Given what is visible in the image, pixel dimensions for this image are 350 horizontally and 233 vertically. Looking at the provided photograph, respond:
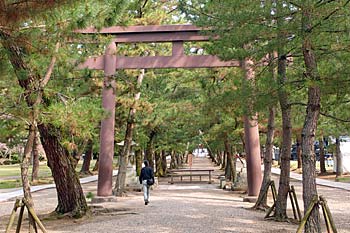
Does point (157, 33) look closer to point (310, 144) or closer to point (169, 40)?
point (169, 40)

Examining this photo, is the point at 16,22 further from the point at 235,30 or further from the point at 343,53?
the point at 343,53

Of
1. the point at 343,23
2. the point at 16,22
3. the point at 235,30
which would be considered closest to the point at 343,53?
the point at 343,23

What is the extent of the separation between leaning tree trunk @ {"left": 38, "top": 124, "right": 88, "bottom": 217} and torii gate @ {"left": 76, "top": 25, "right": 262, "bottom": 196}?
9.40 feet

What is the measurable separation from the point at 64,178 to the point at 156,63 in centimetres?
Result: 467

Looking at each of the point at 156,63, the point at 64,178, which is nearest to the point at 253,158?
the point at 156,63

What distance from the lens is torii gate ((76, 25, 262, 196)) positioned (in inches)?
453

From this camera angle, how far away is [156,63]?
A: 38.6ft

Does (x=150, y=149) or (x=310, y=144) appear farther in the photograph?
(x=150, y=149)

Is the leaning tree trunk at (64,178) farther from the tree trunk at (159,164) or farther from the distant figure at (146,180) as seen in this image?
the tree trunk at (159,164)

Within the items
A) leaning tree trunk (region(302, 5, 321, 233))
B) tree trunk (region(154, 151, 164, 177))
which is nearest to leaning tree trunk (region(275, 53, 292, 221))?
leaning tree trunk (region(302, 5, 321, 233))

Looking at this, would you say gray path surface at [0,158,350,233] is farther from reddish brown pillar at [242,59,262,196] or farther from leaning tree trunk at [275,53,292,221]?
reddish brown pillar at [242,59,262,196]

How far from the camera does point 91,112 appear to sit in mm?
6570

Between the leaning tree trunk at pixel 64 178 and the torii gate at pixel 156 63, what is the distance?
2865 millimetres

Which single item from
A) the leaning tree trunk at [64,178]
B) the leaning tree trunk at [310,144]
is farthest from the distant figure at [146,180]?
the leaning tree trunk at [310,144]
